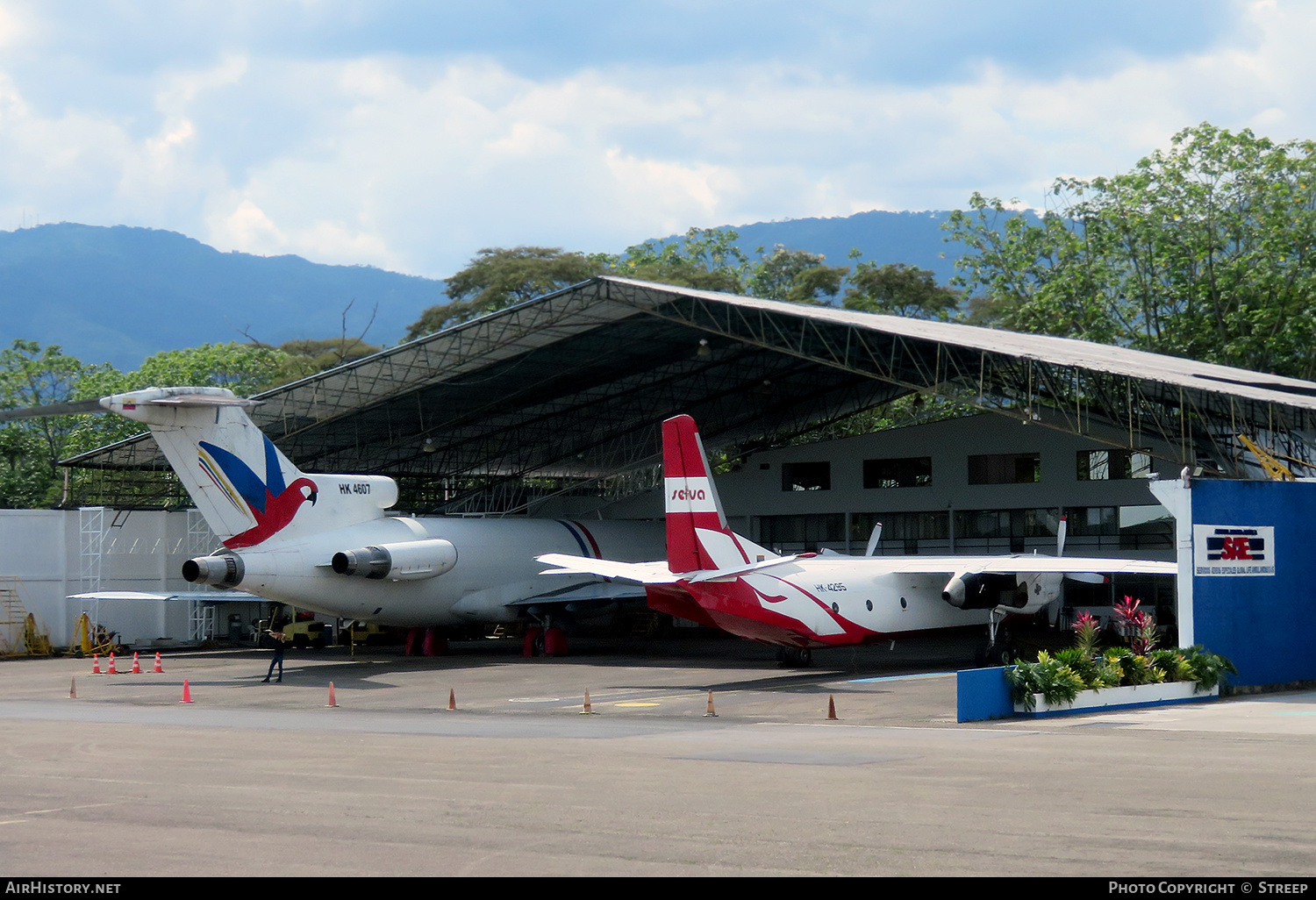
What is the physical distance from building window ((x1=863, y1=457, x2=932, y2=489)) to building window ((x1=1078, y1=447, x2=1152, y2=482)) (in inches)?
221

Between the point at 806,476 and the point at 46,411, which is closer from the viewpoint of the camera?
the point at 46,411

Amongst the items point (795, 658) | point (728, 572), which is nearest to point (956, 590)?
point (795, 658)

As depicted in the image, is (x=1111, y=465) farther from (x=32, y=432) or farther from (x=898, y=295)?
(x=32, y=432)

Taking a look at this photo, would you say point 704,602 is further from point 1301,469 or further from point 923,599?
point 1301,469

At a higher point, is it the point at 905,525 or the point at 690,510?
the point at 690,510

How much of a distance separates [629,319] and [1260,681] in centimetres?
1906

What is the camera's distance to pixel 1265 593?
80.7 ft

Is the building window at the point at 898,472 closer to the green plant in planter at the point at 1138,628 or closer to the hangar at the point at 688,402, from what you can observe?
the hangar at the point at 688,402

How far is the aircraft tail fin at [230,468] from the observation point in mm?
30875

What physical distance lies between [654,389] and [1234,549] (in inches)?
1017

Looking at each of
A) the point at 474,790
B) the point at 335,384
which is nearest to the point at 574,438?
the point at 335,384

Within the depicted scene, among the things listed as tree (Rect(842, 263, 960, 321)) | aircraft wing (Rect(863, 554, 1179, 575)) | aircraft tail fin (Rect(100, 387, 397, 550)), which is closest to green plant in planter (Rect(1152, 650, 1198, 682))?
aircraft wing (Rect(863, 554, 1179, 575))

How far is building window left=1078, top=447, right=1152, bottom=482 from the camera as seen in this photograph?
43.2 meters

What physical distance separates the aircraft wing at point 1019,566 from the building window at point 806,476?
733 inches
